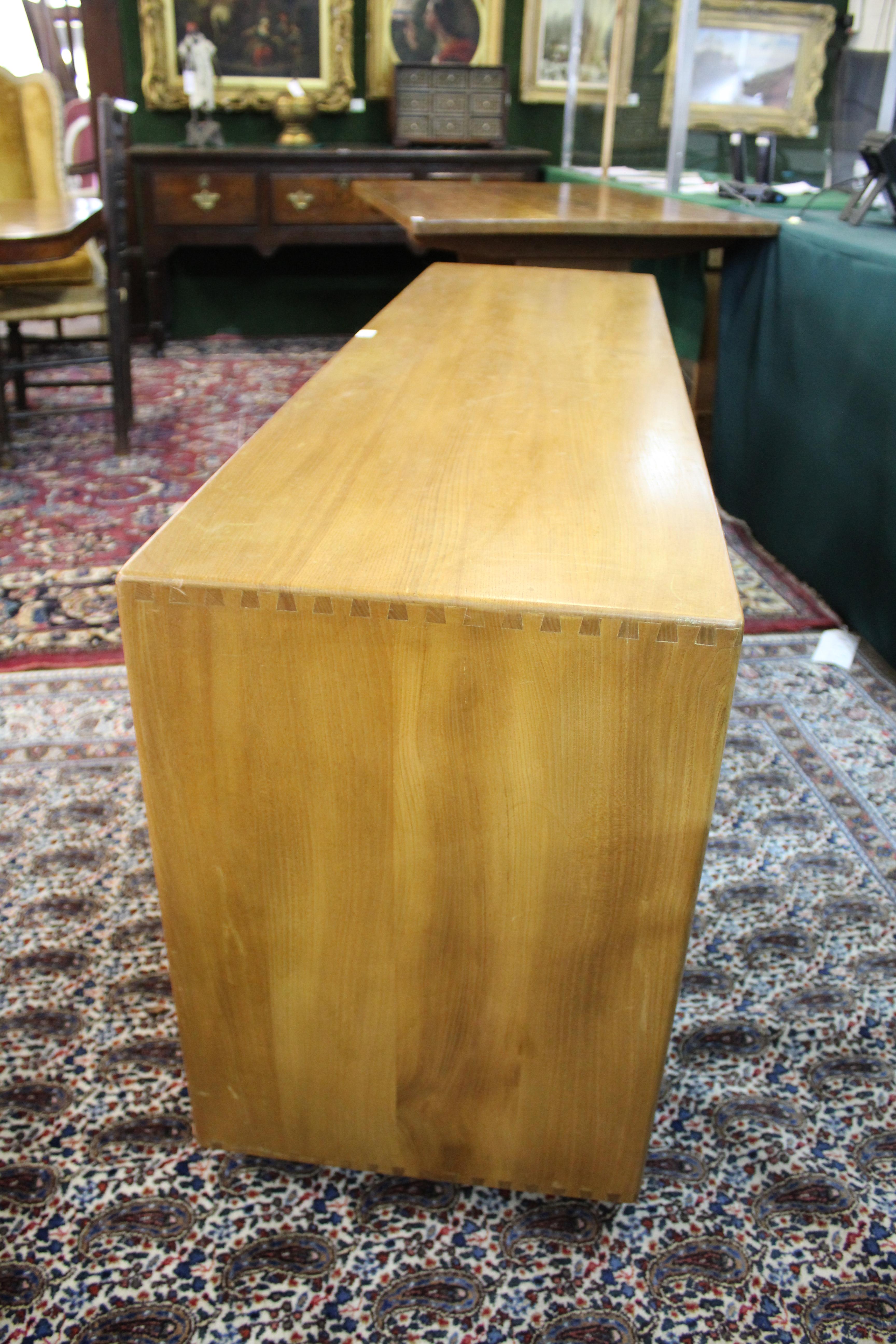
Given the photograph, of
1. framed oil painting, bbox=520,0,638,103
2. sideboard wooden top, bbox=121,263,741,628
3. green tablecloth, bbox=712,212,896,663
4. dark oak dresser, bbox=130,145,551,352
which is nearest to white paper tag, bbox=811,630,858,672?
green tablecloth, bbox=712,212,896,663

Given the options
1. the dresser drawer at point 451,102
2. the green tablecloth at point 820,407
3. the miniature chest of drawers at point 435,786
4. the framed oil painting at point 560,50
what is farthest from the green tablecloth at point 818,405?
the dresser drawer at point 451,102

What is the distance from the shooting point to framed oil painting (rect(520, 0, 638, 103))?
14.9ft

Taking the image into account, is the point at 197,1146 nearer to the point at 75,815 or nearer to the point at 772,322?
the point at 75,815

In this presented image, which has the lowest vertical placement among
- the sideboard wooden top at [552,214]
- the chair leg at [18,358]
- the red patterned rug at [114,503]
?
the red patterned rug at [114,503]

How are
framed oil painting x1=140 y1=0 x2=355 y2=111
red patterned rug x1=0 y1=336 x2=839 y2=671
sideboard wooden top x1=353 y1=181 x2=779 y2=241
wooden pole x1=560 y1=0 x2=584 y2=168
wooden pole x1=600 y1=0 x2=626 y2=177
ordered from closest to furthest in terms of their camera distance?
red patterned rug x1=0 y1=336 x2=839 y2=671, sideboard wooden top x1=353 y1=181 x2=779 y2=241, wooden pole x1=600 y1=0 x2=626 y2=177, framed oil painting x1=140 y1=0 x2=355 y2=111, wooden pole x1=560 y1=0 x2=584 y2=168

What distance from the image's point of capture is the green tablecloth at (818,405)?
2113mm

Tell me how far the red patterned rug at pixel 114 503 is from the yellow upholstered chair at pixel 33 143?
603 millimetres

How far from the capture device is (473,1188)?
1.06m

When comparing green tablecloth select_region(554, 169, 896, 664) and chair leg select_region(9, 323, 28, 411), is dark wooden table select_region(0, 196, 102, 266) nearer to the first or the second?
chair leg select_region(9, 323, 28, 411)

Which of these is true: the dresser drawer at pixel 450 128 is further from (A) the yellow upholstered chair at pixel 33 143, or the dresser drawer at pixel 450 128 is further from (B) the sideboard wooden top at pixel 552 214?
(A) the yellow upholstered chair at pixel 33 143

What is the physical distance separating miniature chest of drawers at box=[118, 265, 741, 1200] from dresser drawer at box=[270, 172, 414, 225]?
12.9 feet

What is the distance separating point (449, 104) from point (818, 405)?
3.14 metres

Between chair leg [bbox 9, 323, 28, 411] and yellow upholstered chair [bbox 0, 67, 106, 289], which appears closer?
chair leg [bbox 9, 323, 28, 411]

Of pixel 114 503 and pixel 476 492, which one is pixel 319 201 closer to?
pixel 114 503
